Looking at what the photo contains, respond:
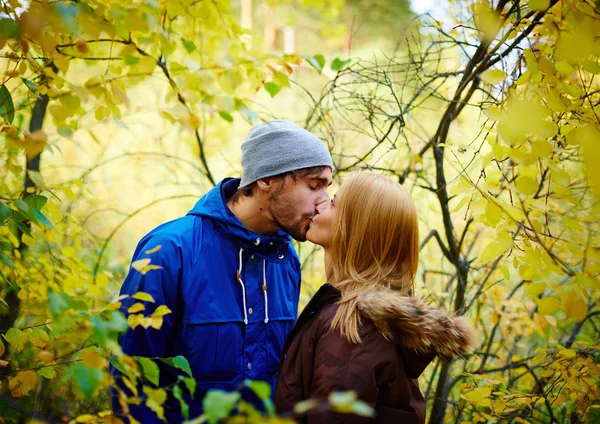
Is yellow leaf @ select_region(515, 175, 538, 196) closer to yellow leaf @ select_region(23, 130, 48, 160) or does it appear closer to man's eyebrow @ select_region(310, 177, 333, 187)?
man's eyebrow @ select_region(310, 177, 333, 187)

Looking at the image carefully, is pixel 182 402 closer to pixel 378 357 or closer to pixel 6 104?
pixel 378 357

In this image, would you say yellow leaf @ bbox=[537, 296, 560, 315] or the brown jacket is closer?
yellow leaf @ bbox=[537, 296, 560, 315]

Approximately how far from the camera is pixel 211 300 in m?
2.01

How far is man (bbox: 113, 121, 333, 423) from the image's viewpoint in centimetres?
195

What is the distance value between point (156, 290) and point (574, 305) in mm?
1419

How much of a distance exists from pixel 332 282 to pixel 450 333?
0.51m

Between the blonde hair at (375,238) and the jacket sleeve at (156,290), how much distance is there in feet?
2.18

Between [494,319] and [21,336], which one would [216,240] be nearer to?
[21,336]

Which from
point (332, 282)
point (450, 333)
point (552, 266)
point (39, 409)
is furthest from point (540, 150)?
point (39, 409)

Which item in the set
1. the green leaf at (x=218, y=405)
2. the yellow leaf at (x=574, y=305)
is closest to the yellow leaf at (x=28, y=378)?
the green leaf at (x=218, y=405)

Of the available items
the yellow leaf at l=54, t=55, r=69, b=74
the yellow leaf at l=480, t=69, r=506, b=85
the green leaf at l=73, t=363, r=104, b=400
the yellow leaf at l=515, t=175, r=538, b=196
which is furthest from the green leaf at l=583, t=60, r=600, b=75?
the yellow leaf at l=54, t=55, r=69, b=74

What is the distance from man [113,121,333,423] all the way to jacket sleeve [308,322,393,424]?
0.44m

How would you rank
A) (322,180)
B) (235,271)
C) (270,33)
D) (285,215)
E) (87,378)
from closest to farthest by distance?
(87,378) < (235,271) < (285,215) < (322,180) < (270,33)

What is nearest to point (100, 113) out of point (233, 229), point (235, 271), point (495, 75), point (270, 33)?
point (233, 229)
